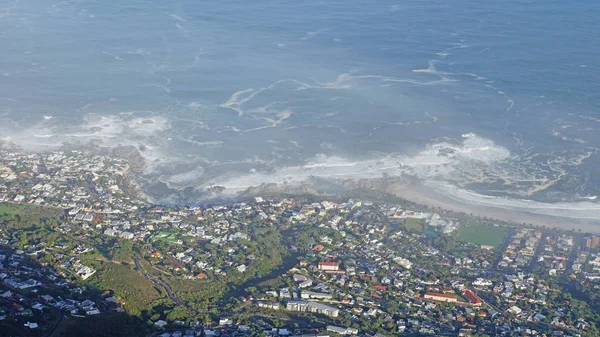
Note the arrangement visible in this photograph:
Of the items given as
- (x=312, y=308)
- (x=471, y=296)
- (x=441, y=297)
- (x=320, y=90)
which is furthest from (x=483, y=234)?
(x=320, y=90)

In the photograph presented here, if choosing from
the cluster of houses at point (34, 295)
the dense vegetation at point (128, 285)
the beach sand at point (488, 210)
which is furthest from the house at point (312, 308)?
the beach sand at point (488, 210)

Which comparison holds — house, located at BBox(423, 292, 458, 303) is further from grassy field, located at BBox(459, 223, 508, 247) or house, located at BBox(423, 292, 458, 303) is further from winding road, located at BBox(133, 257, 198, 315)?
winding road, located at BBox(133, 257, 198, 315)

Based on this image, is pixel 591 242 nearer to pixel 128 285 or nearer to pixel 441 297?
pixel 441 297

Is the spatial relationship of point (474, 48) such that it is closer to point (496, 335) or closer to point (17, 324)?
point (496, 335)

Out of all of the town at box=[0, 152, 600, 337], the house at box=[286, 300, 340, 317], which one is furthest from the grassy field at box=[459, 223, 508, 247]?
the house at box=[286, 300, 340, 317]

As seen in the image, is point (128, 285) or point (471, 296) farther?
point (471, 296)

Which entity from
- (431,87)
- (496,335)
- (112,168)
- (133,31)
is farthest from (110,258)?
(133,31)

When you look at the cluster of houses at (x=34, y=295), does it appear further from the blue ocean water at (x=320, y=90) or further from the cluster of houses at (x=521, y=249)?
the cluster of houses at (x=521, y=249)
